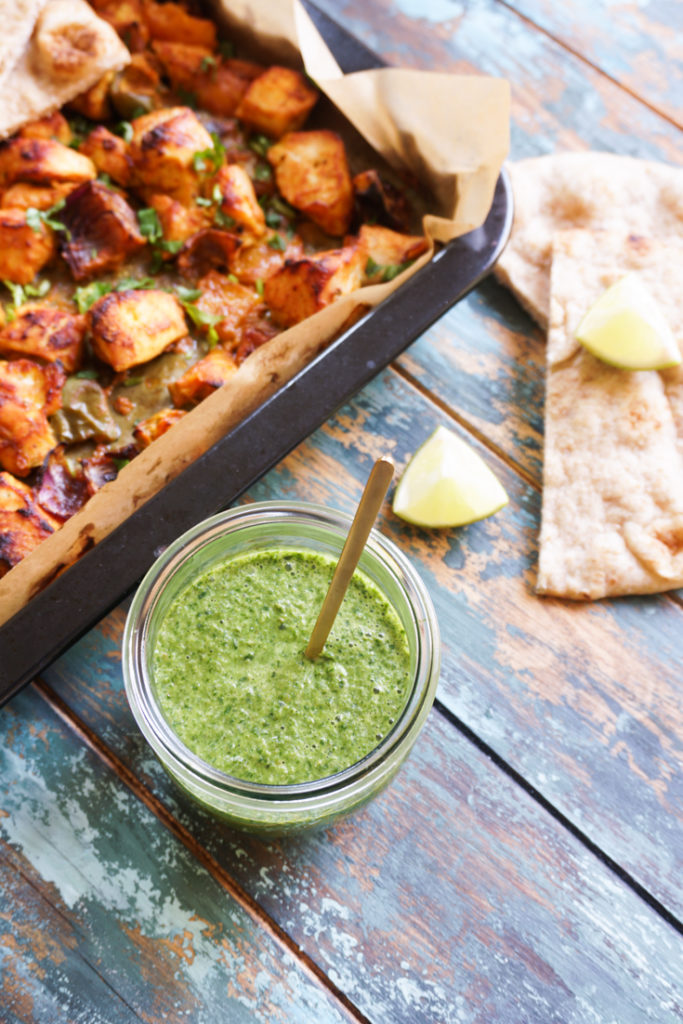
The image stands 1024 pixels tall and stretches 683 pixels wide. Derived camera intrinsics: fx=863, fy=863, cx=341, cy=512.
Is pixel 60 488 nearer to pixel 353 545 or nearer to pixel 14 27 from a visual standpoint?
pixel 353 545

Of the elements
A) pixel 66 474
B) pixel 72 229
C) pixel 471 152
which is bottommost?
pixel 66 474

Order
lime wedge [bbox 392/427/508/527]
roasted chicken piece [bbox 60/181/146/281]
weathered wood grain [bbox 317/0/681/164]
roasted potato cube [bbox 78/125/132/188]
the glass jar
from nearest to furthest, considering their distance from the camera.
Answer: the glass jar, lime wedge [bbox 392/427/508/527], roasted chicken piece [bbox 60/181/146/281], roasted potato cube [bbox 78/125/132/188], weathered wood grain [bbox 317/0/681/164]

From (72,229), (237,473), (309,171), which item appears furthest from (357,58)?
(237,473)

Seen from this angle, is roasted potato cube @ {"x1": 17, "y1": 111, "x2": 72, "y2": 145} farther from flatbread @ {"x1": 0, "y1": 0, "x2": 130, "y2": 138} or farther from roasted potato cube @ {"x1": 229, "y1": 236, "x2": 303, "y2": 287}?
roasted potato cube @ {"x1": 229, "y1": 236, "x2": 303, "y2": 287}

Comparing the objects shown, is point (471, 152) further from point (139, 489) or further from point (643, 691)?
point (643, 691)

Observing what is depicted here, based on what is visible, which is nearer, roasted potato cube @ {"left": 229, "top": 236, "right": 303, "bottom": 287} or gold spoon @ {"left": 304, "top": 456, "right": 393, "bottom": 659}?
gold spoon @ {"left": 304, "top": 456, "right": 393, "bottom": 659}

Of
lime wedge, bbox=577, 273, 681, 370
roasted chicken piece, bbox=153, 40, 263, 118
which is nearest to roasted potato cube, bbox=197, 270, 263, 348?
roasted chicken piece, bbox=153, 40, 263, 118

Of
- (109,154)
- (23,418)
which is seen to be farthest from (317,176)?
(23,418)
